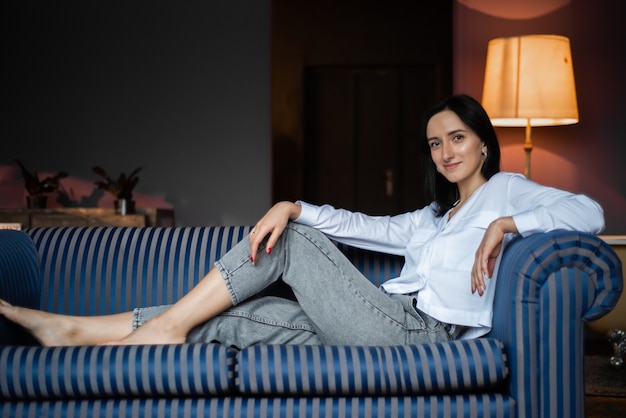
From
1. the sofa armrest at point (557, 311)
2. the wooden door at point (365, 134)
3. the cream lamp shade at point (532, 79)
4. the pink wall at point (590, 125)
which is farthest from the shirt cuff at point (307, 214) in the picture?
the wooden door at point (365, 134)

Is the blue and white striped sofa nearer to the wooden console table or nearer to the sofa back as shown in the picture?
the sofa back

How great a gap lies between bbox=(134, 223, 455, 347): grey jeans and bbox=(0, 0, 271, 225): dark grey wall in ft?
12.0

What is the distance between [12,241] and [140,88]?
3592 mm

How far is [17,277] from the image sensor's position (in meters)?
2.04

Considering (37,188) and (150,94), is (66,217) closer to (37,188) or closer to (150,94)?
(37,188)

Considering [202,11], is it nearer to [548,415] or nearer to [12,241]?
[12,241]

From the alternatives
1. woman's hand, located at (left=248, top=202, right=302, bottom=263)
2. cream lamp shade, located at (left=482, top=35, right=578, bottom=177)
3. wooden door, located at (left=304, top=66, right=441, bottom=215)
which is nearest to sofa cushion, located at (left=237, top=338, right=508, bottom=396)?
woman's hand, located at (left=248, top=202, right=302, bottom=263)

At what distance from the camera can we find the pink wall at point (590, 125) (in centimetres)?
354

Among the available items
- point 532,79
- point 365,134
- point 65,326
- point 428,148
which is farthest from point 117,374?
point 365,134

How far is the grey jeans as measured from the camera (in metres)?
1.73

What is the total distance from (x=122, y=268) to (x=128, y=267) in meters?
0.02

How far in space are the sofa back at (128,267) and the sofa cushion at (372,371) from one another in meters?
0.65

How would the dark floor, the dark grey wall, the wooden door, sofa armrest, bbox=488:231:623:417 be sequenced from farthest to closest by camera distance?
the wooden door
the dark grey wall
the dark floor
sofa armrest, bbox=488:231:623:417

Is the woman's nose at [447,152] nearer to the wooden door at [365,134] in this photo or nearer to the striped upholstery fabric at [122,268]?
the striped upholstery fabric at [122,268]
